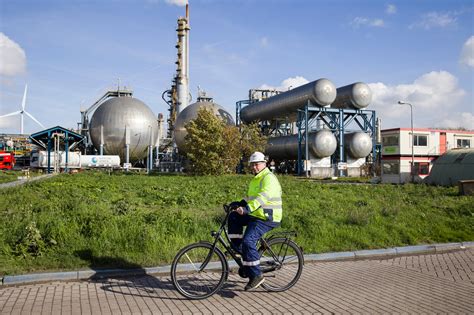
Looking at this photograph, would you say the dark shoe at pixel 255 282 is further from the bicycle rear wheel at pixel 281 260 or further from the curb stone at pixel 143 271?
the curb stone at pixel 143 271

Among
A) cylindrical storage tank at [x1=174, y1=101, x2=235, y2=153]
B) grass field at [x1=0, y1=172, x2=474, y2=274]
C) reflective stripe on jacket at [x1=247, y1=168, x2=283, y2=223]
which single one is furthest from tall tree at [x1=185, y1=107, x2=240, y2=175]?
reflective stripe on jacket at [x1=247, y1=168, x2=283, y2=223]

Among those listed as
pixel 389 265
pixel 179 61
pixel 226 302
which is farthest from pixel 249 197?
pixel 179 61

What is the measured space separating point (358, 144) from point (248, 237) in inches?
1890

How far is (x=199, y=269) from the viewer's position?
6574 mm

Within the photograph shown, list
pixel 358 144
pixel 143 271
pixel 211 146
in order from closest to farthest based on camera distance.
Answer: pixel 143 271 < pixel 211 146 < pixel 358 144

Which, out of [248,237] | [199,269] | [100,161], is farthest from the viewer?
[100,161]

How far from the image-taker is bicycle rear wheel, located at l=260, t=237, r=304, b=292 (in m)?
6.85

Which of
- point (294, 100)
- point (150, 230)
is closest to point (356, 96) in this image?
point (294, 100)

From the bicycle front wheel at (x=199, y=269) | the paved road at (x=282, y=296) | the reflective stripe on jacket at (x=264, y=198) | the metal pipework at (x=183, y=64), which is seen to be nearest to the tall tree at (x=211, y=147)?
the paved road at (x=282, y=296)

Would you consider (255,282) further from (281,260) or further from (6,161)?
(6,161)

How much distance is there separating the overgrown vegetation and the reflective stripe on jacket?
33.0m

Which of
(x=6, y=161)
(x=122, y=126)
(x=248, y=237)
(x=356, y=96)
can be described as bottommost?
(x=248, y=237)

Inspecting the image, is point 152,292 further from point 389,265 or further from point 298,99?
point 298,99

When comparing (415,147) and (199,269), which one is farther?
(415,147)
